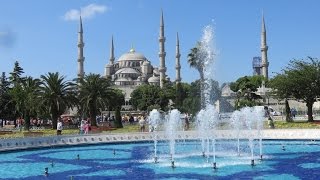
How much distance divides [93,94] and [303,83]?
1711 centimetres

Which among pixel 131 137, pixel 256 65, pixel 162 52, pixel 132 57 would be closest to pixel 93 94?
pixel 131 137

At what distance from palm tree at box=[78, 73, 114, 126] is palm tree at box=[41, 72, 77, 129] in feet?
4.65

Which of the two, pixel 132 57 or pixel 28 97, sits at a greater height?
pixel 132 57

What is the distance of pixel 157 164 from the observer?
17.9 metres

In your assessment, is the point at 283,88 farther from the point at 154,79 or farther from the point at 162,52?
the point at 154,79

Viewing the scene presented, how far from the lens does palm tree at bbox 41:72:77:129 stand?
36.8 metres

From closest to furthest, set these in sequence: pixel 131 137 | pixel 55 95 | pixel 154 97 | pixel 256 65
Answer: pixel 131 137
pixel 55 95
pixel 154 97
pixel 256 65

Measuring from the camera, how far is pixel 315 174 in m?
14.8

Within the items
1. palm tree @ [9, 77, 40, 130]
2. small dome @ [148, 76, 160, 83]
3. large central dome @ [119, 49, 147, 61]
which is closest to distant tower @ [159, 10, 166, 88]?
small dome @ [148, 76, 160, 83]

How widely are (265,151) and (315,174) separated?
7.78 m

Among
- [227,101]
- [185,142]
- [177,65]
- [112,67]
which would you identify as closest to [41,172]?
[185,142]

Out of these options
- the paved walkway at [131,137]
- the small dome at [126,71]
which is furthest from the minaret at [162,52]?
the paved walkway at [131,137]

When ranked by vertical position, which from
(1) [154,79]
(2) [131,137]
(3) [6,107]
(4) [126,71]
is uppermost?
(4) [126,71]

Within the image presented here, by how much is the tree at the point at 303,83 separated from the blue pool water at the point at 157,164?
13.4 m
